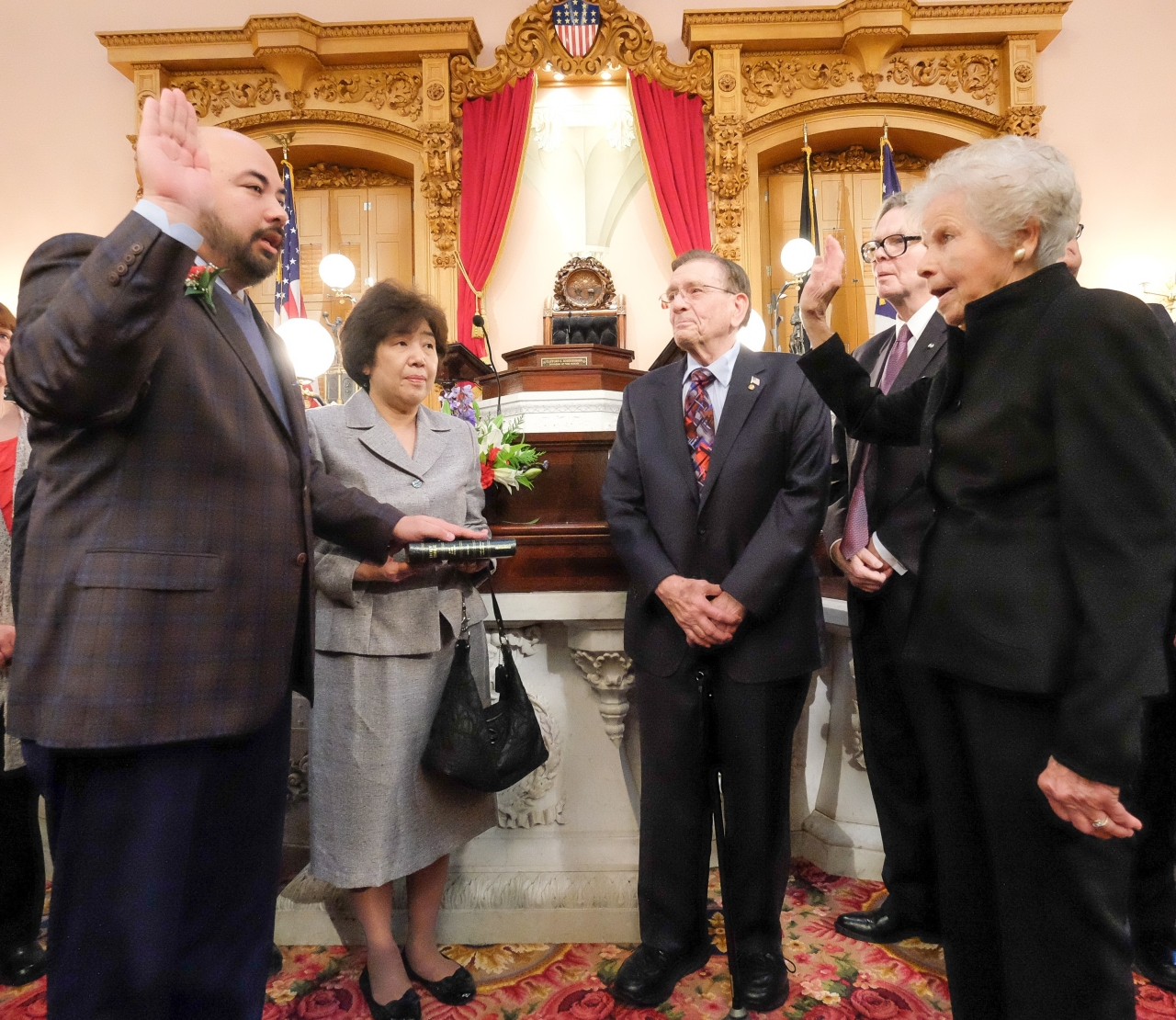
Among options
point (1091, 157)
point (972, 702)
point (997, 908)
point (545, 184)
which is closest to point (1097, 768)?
point (972, 702)

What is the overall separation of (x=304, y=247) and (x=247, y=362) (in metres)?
6.24

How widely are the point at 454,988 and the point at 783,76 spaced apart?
6686mm

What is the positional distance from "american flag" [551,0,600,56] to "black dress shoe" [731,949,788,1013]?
6.43 metres

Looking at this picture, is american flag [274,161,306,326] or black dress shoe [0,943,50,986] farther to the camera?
american flag [274,161,306,326]

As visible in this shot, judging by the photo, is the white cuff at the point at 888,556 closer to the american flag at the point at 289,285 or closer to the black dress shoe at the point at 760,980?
the black dress shoe at the point at 760,980

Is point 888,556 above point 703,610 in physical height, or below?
above

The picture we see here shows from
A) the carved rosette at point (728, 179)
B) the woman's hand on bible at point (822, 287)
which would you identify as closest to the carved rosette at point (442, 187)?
the carved rosette at point (728, 179)

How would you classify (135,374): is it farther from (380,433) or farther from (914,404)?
(914,404)

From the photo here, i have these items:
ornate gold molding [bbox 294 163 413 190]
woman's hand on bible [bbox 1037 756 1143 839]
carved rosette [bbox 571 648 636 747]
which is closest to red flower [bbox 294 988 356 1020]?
carved rosette [bbox 571 648 636 747]

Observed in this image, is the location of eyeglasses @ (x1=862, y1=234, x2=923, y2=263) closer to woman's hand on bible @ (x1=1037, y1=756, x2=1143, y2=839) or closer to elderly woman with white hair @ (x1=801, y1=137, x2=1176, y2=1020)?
elderly woman with white hair @ (x1=801, y1=137, x2=1176, y2=1020)

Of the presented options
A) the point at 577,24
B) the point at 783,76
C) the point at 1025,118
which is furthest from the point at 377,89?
the point at 1025,118

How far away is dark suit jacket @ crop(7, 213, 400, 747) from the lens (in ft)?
3.14

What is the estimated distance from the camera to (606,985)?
186 centimetres

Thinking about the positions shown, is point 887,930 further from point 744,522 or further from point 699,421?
point 699,421
